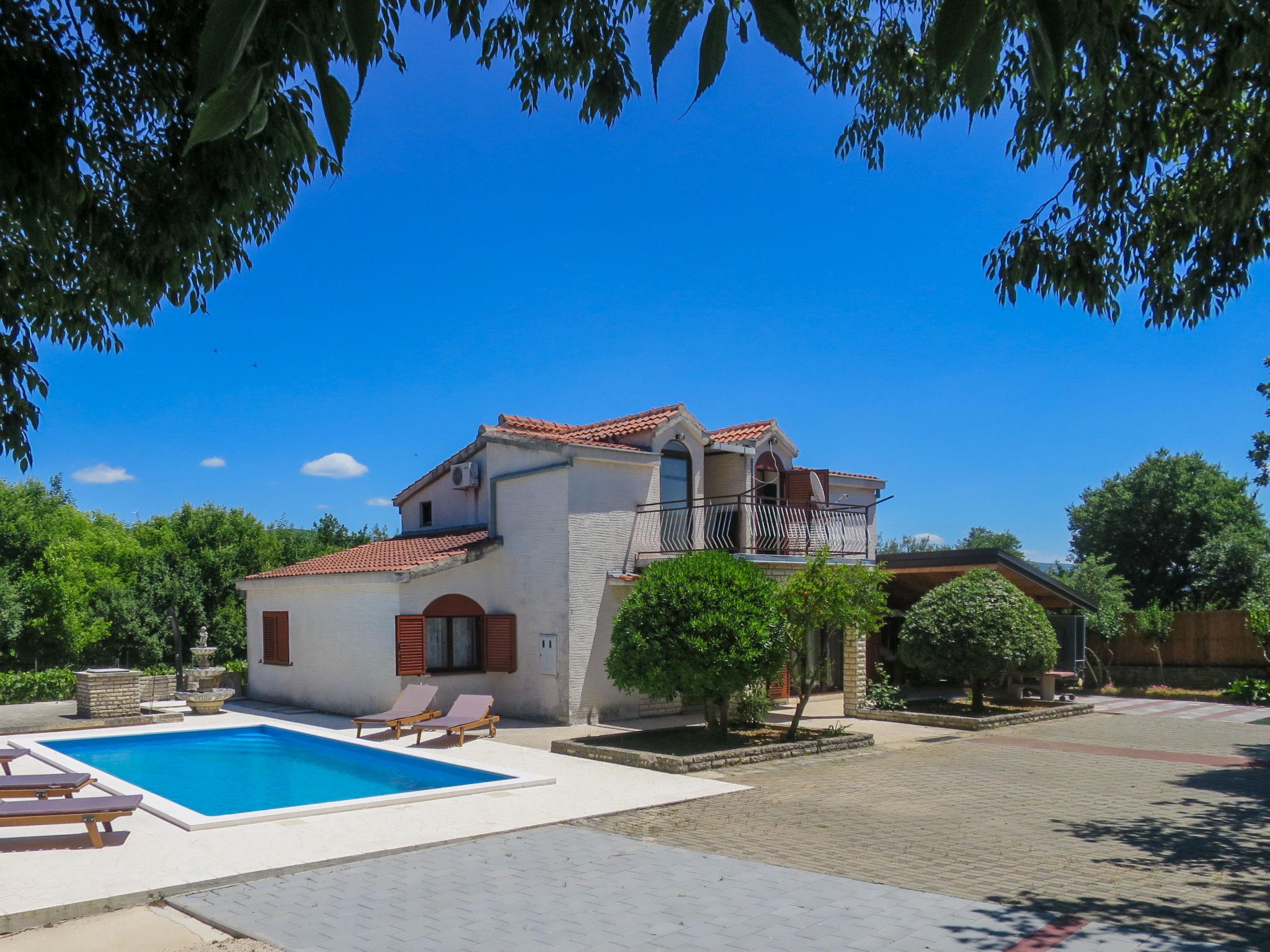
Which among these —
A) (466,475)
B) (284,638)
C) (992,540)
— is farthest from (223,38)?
(992,540)

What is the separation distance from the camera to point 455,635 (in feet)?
61.0

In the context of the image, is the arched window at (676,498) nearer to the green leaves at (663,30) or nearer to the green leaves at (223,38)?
the green leaves at (663,30)

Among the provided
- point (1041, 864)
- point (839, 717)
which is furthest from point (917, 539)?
point (1041, 864)

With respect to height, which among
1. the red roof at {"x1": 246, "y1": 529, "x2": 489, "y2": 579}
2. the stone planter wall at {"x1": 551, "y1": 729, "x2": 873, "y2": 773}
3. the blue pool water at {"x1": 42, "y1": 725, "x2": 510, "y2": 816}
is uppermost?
the red roof at {"x1": 246, "y1": 529, "x2": 489, "y2": 579}

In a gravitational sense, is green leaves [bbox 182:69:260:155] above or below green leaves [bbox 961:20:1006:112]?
below

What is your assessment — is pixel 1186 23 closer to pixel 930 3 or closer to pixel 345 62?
pixel 930 3

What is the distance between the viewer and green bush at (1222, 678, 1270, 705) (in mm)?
21281

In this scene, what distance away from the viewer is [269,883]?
7.59 m

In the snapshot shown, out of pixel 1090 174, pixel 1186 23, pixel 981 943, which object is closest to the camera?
pixel 981 943

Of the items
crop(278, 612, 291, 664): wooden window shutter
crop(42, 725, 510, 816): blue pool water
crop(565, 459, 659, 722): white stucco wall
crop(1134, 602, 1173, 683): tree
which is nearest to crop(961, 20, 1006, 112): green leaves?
crop(42, 725, 510, 816): blue pool water

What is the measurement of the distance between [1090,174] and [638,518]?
39.4 feet

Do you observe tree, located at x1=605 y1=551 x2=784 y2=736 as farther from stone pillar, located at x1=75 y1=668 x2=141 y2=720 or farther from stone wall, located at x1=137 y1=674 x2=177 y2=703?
stone wall, located at x1=137 y1=674 x2=177 y2=703

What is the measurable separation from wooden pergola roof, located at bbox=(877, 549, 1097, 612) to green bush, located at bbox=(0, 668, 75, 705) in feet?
64.0

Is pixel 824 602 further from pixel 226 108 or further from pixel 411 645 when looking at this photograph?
pixel 226 108
